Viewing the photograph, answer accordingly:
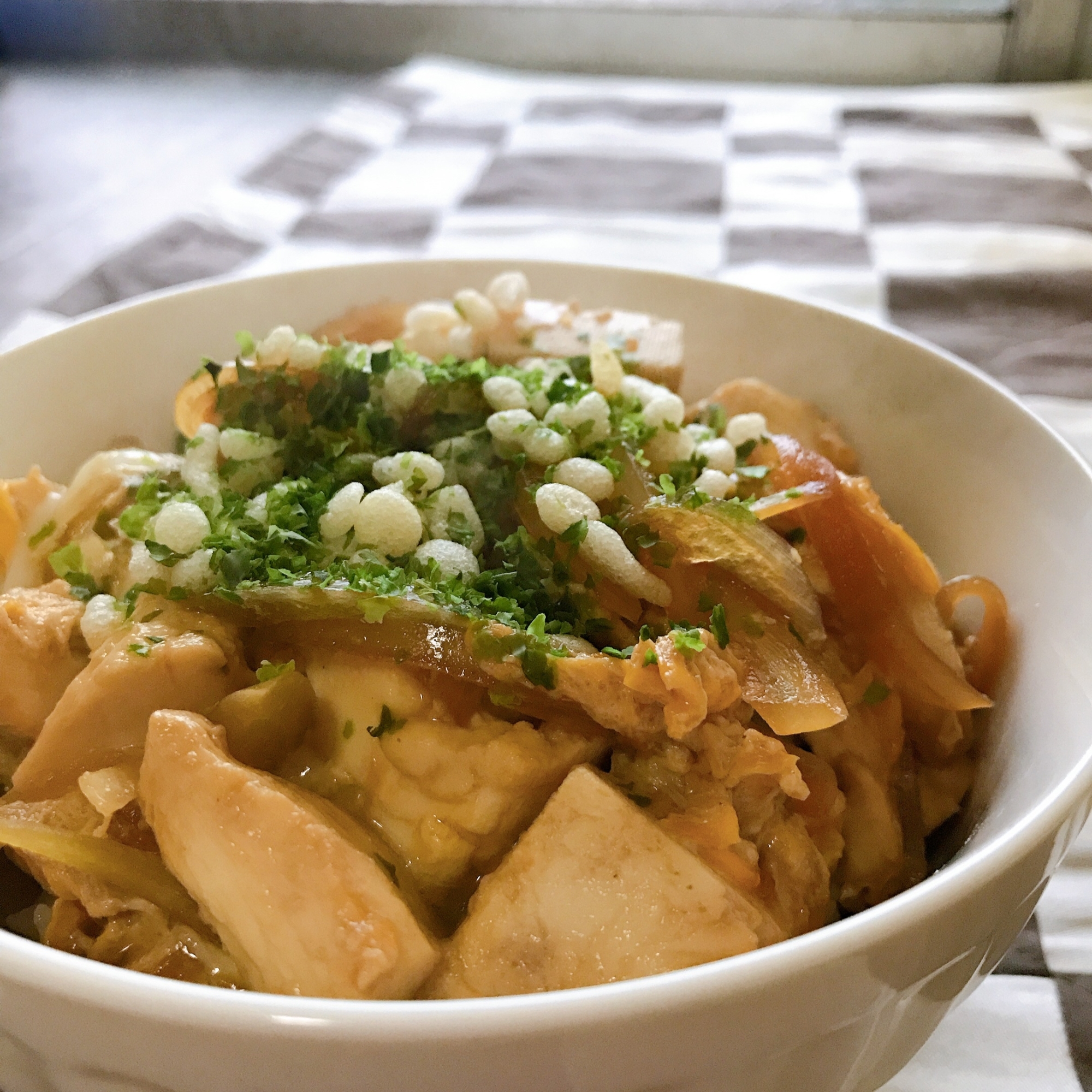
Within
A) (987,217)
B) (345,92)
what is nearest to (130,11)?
(345,92)

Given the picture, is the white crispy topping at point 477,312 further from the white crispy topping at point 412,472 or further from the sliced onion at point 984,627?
the sliced onion at point 984,627

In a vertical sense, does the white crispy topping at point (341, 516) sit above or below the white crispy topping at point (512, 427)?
below

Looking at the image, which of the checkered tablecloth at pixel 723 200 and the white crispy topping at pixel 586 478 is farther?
the checkered tablecloth at pixel 723 200

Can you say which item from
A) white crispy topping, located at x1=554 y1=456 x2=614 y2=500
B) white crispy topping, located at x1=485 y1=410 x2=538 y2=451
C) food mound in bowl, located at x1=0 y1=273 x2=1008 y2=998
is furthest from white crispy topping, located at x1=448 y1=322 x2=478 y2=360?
white crispy topping, located at x1=554 y1=456 x2=614 y2=500

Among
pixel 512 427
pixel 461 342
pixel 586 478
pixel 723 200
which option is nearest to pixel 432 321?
pixel 461 342

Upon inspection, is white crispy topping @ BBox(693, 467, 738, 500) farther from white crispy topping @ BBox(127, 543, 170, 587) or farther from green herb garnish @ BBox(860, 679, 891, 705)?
white crispy topping @ BBox(127, 543, 170, 587)

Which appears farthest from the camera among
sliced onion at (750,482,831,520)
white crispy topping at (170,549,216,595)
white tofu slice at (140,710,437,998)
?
sliced onion at (750,482,831,520)

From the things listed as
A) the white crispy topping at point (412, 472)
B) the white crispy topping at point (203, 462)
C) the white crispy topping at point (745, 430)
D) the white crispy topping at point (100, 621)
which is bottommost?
the white crispy topping at point (100, 621)

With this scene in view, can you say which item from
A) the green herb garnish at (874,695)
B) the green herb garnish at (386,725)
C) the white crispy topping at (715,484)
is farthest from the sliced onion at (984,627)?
the green herb garnish at (386,725)
